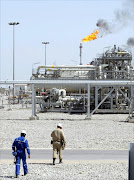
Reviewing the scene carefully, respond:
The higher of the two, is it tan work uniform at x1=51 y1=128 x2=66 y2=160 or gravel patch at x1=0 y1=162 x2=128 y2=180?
tan work uniform at x1=51 y1=128 x2=66 y2=160

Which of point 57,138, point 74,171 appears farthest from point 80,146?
point 74,171

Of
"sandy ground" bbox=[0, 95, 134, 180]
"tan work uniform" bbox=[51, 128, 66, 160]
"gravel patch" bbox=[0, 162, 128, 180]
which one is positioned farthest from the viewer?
"tan work uniform" bbox=[51, 128, 66, 160]

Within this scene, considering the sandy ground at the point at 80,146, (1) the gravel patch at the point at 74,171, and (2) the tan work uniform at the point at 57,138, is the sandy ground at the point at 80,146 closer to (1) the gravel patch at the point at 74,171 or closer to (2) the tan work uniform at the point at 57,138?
(1) the gravel patch at the point at 74,171

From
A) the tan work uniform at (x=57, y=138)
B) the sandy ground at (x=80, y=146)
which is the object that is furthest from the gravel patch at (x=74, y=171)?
the tan work uniform at (x=57, y=138)

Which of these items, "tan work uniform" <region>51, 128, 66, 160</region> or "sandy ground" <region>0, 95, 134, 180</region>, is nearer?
"sandy ground" <region>0, 95, 134, 180</region>

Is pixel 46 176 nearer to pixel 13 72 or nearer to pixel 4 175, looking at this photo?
pixel 4 175

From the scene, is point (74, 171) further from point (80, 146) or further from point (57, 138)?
point (80, 146)

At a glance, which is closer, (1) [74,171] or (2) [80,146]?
(1) [74,171]

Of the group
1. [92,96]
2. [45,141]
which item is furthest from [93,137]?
[92,96]

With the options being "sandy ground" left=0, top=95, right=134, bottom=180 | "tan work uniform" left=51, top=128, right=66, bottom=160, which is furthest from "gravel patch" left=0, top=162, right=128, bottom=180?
"tan work uniform" left=51, top=128, right=66, bottom=160

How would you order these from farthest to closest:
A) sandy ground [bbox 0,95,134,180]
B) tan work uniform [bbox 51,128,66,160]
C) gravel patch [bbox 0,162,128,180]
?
tan work uniform [bbox 51,128,66,160] < sandy ground [bbox 0,95,134,180] < gravel patch [bbox 0,162,128,180]

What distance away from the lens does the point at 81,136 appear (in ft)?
79.0

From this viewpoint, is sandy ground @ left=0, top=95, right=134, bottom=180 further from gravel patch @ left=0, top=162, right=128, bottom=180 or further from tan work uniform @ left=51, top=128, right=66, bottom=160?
tan work uniform @ left=51, top=128, right=66, bottom=160

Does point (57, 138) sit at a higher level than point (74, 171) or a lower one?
higher
